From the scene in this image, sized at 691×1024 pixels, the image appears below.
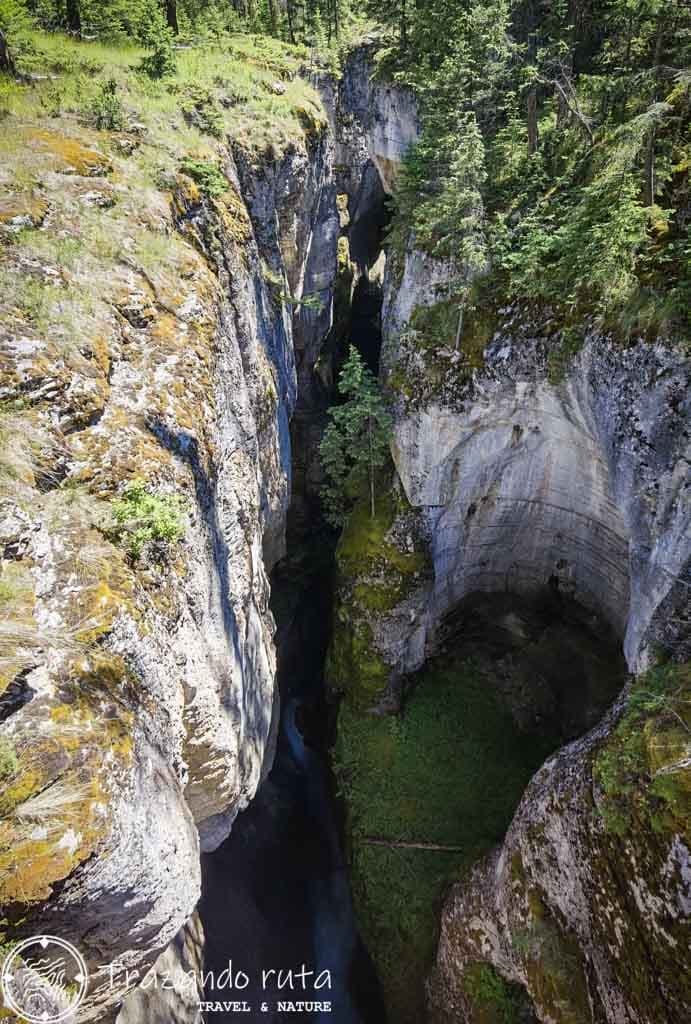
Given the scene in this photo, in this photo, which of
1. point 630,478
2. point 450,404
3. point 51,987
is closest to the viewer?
point 51,987

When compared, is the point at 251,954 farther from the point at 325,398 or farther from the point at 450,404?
the point at 325,398

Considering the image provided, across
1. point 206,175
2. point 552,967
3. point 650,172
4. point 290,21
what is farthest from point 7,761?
point 290,21

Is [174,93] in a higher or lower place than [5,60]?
higher

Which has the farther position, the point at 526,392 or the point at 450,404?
the point at 450,404

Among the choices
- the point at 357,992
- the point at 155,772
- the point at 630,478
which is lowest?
the point at 357,992

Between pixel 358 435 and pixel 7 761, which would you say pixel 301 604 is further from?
pixel 7 761

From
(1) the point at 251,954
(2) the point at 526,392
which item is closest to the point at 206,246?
(2) the point at 526,392
